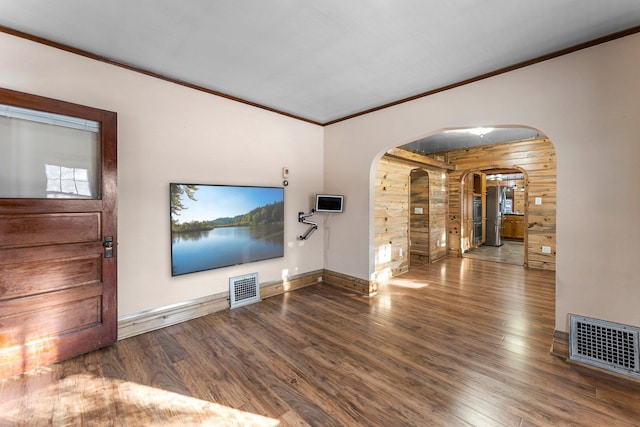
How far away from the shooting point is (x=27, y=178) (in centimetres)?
229

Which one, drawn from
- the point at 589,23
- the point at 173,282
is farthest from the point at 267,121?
the point at 589,23

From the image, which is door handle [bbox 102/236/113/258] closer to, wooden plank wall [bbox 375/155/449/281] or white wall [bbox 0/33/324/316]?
white wall [bbox 0/33/324/316]

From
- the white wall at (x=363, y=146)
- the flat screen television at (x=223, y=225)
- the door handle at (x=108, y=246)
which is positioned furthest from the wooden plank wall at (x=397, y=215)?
the door handle at (x=108, y=246)

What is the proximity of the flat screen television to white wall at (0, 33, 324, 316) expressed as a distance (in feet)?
0.38

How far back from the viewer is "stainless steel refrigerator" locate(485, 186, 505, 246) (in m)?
8.56

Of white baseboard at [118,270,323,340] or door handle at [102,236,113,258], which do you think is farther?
white baseboard at [118,270,323,340]

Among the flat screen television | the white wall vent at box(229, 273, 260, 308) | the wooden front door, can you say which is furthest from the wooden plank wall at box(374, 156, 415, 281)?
the wooden front door

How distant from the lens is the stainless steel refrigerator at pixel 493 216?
856cm

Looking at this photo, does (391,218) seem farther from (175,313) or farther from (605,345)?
(175,313)

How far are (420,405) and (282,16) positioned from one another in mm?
2953

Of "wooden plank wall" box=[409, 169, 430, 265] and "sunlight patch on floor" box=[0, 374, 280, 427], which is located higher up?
"wooden plank wall" box=[409, 169, 430, 265]

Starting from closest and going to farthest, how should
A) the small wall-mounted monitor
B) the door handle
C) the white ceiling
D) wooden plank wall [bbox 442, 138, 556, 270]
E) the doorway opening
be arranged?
the white ceiling
the door handle
the small wall-mounted monitor
wooden plank wall [bbox 442, 138, 556, 270]
the doorway opening

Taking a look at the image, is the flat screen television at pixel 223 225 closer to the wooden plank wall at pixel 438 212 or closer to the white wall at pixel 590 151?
the white wall at pixel 590 151

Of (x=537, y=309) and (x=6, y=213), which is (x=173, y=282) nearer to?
(x=6, y=213)
